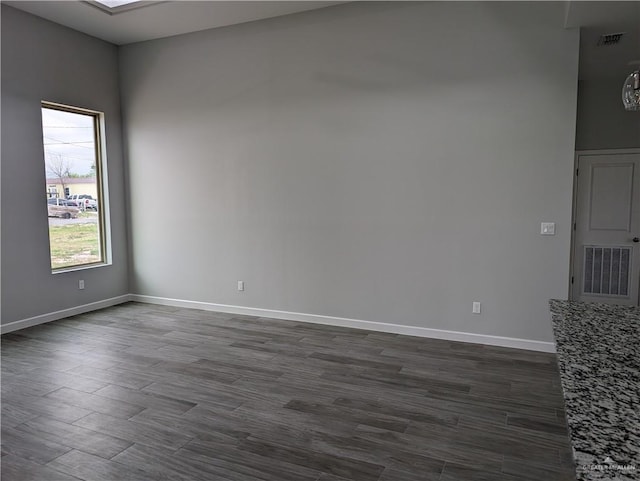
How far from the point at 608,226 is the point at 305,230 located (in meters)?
3.90

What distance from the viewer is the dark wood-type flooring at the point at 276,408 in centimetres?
236

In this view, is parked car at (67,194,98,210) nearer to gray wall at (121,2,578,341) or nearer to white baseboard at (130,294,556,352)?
gray wall at (121,2,578,341)

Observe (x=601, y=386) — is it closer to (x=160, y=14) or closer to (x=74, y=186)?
(x=160, y=14)

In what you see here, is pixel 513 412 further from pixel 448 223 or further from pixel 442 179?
pixel 442 179

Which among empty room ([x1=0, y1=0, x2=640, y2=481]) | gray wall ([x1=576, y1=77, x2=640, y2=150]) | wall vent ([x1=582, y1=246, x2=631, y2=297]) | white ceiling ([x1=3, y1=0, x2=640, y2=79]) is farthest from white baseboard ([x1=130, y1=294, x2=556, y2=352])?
gray wall ([x1=576, y1=77, x2=640, y2=150])

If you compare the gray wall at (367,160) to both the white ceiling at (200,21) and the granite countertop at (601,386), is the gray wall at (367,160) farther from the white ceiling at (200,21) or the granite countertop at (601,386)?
the granite countertop at (601,386)

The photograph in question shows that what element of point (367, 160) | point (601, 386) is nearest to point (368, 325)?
point (367, 160)

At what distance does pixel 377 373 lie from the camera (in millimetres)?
3600

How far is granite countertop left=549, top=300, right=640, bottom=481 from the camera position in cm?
83

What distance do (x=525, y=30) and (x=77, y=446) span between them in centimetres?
463

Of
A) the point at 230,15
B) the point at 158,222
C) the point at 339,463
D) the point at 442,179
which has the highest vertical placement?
the point at 230,15

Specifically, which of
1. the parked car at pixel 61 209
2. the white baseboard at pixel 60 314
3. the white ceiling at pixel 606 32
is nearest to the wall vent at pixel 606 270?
the white ceiling at pixel 606 32

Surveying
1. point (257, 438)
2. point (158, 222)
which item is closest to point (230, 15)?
point (158, 222)

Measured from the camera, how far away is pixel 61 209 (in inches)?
208
